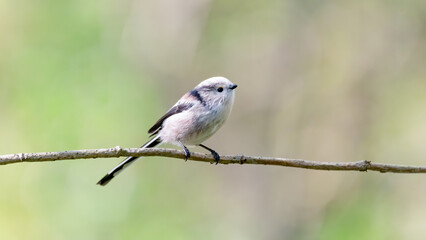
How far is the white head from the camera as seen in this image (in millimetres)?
4800

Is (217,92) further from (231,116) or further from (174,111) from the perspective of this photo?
(231,116)

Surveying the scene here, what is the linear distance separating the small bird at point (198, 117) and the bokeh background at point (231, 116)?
4.24 m

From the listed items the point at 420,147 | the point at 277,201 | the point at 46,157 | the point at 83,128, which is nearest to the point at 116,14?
the point at 83,128

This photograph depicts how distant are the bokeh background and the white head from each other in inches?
167

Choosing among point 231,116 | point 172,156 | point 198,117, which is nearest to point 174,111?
point 198,117

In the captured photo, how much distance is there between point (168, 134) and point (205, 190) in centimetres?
595

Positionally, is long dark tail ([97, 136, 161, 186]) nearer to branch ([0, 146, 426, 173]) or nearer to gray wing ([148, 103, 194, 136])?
gray wing ([148, 103, 194, 136])

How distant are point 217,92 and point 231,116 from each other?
493 cm

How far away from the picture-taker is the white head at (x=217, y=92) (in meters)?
4.80

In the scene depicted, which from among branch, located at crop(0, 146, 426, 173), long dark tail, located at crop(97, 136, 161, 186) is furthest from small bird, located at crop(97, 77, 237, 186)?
branch, located at crop(0, 146, 426, 173)

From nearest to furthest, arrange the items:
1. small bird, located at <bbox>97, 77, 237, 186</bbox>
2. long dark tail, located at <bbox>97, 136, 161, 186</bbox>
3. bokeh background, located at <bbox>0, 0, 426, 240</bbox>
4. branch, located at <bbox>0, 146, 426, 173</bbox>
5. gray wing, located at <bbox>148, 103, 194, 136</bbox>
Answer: branch, located at <bbox>0, 146, 426, 173</bbox> < long dark tail, located at <bbox>97, 136, 161, 186</bbox> < small bird, located at <bbox>97, 77, 237, 186</bbox> < gray wing, located at <bbox>148, 103, 194, 136</bbox> < bokeh background, located at <bbox>0, 0, 426, 240</bbox>

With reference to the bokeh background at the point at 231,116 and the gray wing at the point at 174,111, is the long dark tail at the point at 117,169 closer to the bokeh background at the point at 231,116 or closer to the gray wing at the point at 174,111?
the gray wing at the point at 174,111

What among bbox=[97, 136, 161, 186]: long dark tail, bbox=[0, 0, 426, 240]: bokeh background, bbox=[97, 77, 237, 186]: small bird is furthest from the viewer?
bbox=[0, 0, 426, 240]: bokeh background

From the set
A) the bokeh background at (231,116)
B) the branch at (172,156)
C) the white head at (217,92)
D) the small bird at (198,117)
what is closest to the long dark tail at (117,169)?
the small bird at (198,117)
